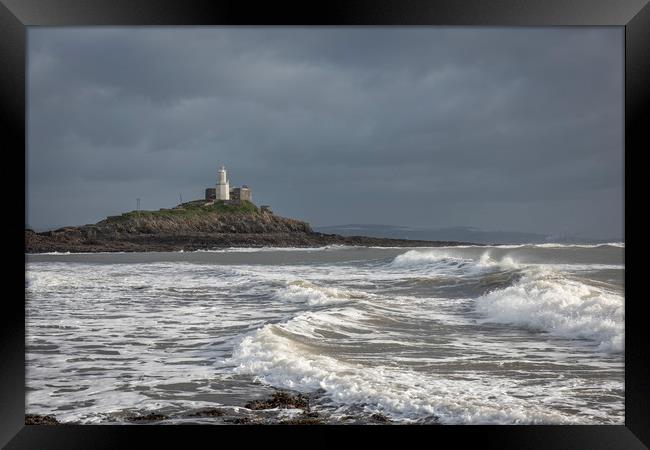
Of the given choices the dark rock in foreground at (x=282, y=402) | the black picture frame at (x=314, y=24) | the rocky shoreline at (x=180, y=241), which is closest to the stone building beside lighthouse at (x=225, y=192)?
the rocky shoreline at (x=180, y=241)

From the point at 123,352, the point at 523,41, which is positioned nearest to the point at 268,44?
the point at 523,41

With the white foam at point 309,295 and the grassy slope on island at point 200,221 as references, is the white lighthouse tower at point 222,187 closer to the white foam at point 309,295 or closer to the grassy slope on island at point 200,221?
the grassy slope on island at point 200,221

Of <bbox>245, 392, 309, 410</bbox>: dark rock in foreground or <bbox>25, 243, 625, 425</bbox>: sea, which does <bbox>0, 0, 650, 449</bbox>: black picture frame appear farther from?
<bbox>245, 392, 309, 410</bbox>: dark rock in foreground

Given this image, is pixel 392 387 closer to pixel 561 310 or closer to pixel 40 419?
pixel 40 419

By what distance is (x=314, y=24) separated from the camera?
8.11ft

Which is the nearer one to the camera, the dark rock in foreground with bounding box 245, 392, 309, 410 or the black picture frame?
the black picture frame

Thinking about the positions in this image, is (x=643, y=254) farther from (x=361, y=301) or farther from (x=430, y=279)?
(x=430, y=279)

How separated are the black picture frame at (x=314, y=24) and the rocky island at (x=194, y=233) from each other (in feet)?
119

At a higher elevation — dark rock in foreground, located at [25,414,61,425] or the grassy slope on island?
the grassy slope on island

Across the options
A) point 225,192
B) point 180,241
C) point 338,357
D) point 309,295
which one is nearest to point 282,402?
point 338,357

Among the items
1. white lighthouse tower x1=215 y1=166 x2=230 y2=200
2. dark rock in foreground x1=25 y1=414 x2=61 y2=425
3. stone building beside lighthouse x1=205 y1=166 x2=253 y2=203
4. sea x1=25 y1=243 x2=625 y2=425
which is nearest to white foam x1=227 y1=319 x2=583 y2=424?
sea x1=25 y1=243 x2=625 y2=425

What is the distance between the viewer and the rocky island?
39.5 metres

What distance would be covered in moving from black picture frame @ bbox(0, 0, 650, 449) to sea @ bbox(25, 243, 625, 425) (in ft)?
2.20

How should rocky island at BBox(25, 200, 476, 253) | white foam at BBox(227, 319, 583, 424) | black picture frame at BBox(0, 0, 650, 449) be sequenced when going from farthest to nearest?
rocky island at BBox(25, 200, 476, 253), white foam at BBox(227, 319, 583, 424), black picture frame at BBox(0, 0, 650, 449)
